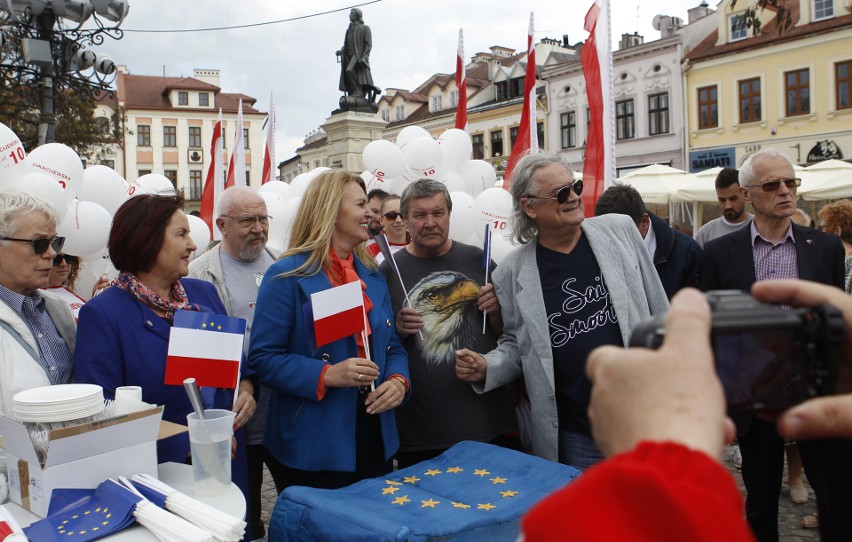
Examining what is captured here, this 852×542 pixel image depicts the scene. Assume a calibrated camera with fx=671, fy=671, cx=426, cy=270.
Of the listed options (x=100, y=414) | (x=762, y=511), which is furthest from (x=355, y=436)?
(x=762, y=511)

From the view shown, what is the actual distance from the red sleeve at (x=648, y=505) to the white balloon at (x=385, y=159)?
6.17 m

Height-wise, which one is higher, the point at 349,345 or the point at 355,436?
the point at 349,345

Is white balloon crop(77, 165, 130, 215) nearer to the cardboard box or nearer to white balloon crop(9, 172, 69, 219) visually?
white balloon crop(9, 172, 69, 219)

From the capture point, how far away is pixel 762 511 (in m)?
3.20

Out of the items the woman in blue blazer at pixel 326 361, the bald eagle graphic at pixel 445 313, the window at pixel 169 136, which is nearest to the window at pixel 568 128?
the bald eagle graphic at pixel 445 313

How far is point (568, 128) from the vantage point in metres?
31.9

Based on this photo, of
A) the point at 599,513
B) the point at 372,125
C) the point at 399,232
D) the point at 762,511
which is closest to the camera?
the point at 599,513

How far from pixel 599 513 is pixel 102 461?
163cm

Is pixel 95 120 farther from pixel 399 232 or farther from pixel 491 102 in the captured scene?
pixel 491 102

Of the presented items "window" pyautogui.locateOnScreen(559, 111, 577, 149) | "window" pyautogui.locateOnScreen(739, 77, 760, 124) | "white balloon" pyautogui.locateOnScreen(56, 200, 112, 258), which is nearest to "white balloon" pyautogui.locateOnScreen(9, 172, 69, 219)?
"white balloon" pyautogui.locateOnScreen(56, 200, 112, 258)

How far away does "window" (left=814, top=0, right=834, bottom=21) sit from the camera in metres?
23.1

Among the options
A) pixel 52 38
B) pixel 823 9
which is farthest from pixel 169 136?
pixel 52 38

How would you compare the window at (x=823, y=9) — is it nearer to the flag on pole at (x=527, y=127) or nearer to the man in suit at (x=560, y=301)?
the flag on pole at (x=527, y=127)

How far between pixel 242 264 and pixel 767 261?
2.86m
